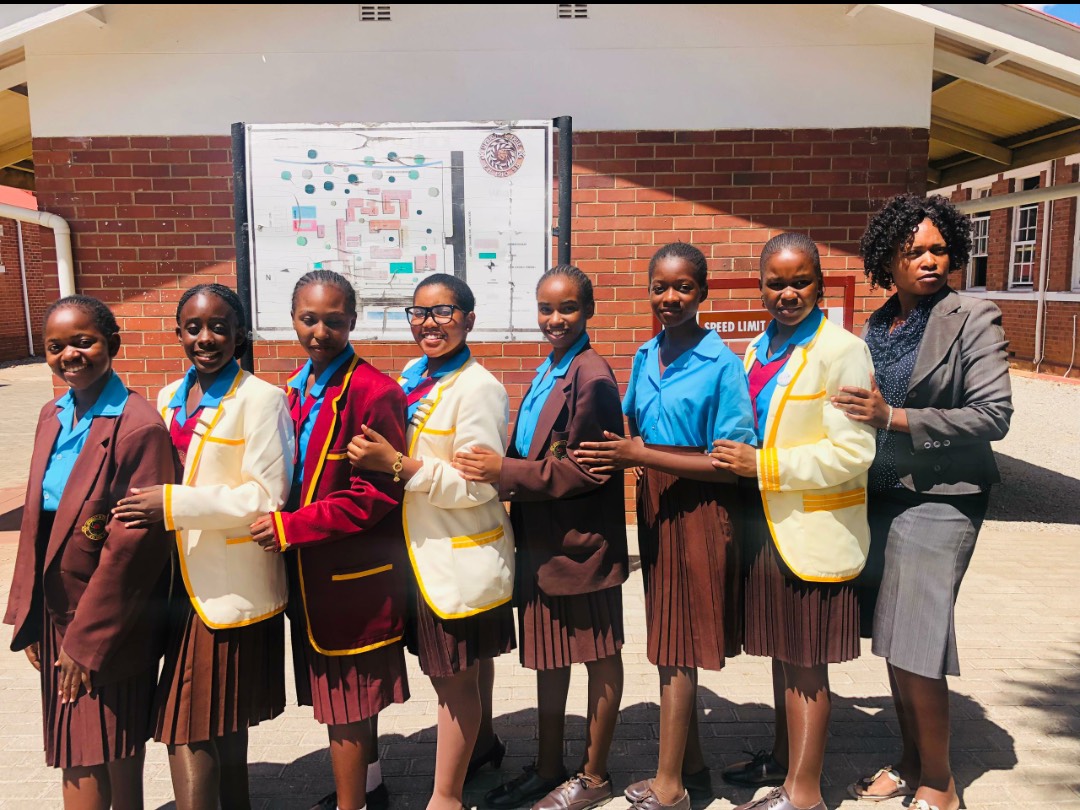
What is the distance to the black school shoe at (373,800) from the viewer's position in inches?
107

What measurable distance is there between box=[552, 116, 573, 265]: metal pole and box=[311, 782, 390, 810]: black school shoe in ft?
9.15

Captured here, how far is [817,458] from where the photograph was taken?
238cm

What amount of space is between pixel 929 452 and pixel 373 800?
2.19 metres

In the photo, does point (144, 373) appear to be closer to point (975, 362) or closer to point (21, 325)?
point (975, 362)

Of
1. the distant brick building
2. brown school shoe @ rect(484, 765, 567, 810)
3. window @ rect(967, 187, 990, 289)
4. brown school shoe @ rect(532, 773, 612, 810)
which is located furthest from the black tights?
window @ rect(967, 187, 990, 289)

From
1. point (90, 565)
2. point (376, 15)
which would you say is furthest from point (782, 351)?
point (376, 15)

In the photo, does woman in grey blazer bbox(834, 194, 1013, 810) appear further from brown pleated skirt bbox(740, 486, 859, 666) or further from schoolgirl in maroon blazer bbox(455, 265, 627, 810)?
schoolgirl in maroon blazer bbox(455, 265, 627, 810)

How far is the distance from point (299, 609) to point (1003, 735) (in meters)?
2.83

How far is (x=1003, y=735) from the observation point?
3236 mm

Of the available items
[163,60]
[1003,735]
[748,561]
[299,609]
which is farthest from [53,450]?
[163,60]

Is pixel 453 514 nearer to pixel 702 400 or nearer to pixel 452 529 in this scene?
pixel 452 529

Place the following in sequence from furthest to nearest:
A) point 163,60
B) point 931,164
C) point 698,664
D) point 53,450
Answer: point 931,164
point 163,60
point 698,664
point 53,450

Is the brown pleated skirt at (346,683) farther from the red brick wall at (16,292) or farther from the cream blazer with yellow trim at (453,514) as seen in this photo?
the red brick wall at (16,292)

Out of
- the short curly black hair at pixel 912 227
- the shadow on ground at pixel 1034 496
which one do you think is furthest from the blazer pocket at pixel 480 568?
the shadow on ground at pixel 1034 496
